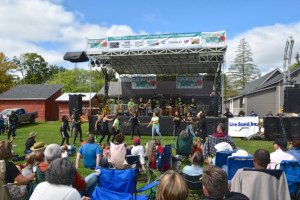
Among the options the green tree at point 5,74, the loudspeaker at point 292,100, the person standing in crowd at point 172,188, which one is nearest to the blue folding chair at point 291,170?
the person standing in crowd at point 172,188

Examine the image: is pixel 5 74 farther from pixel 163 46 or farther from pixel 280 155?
pixel 280 155

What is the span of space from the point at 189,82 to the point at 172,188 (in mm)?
25061

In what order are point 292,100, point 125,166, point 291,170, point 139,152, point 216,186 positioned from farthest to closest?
point 292,100
point 139,152
point 125,166
point 291,170
point 216,186

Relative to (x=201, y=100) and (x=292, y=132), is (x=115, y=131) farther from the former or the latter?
(x=201, y=100)

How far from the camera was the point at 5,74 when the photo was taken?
154 ft

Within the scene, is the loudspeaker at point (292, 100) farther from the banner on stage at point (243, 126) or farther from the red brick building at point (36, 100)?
the red brick building at point (36, 100)

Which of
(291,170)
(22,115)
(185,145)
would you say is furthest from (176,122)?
(22,115)

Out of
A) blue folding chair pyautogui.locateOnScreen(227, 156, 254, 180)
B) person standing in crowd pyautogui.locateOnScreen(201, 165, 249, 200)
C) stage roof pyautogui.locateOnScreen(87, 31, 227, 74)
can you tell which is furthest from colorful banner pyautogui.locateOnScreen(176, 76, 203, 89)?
person standing in crowd pyautogui.locateOnScreen(201, 165, 249, 200)

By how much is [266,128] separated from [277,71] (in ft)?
89.2

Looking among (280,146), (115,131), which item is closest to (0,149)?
(280,146)

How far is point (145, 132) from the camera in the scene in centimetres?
1895

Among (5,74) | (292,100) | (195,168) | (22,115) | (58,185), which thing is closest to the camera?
(58,185)

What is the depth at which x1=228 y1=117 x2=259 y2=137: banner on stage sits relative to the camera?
54.8ft

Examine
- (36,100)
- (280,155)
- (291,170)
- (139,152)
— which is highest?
(36,100)
